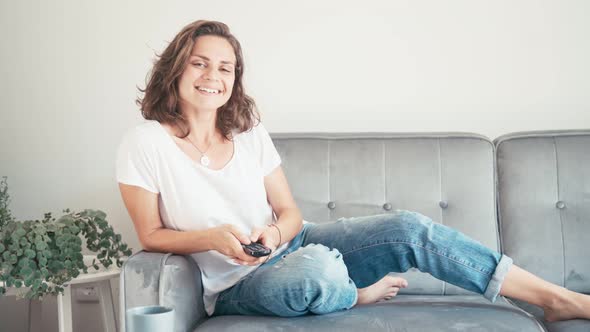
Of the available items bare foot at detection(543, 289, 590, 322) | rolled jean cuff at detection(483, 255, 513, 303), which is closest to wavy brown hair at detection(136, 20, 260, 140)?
rolled jean cuff at detection(483, 255, 513, 303)

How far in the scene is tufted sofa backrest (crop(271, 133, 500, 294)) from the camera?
2109 mm

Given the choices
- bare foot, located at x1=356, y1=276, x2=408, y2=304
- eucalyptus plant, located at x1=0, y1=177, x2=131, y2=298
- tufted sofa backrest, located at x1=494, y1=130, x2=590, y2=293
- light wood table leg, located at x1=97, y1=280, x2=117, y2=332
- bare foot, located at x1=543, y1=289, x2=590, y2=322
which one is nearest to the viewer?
bare foot, located at x1=543, y1=289, x2=590, y2=322

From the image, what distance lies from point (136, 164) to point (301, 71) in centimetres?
93

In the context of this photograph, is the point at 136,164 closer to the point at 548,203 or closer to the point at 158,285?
the point at 158,285

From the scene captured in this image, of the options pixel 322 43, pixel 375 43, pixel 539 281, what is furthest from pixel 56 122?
pixel 539 281

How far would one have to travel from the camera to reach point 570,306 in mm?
1660

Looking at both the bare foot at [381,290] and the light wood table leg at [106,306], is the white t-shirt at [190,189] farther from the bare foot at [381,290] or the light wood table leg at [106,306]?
the light wood table leg at [106,306]

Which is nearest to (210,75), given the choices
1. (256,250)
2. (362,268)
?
(256,250)

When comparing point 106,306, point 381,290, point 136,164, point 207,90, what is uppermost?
point 207,90

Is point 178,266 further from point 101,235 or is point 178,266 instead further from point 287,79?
point 287,79

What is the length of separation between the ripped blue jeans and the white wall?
82 cm

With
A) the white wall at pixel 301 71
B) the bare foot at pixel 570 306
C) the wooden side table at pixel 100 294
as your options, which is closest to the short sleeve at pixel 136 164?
the wooden side table at pixel 100 294

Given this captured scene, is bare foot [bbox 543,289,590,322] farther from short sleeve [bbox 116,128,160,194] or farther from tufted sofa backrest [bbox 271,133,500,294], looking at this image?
short sleeve [bbox 116,128,160,194]

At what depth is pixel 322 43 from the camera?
2.50m
